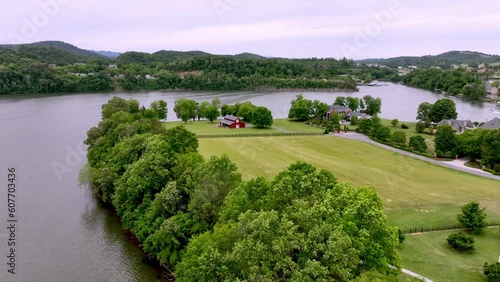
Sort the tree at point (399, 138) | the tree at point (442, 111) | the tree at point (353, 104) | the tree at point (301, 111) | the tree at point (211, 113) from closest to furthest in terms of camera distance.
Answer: the tree at point (399, 138) → the tree at point (442, 111) → the tree at point (211, 113) → the tree at point (301, 111) → the tree at point (353, 104)

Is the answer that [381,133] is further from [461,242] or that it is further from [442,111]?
[461,242]

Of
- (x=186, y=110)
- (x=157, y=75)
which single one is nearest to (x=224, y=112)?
(x=186, y=110)

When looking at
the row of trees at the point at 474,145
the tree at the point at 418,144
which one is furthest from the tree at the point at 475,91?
the tree at the point at 418,144

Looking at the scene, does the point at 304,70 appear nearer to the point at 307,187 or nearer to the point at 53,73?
the point at 53,73

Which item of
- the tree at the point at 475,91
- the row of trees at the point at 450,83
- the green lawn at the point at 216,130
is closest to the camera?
the green lawn at the point at 216,130

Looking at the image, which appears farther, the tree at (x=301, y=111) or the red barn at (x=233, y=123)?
the tree at (x=301, y=111)

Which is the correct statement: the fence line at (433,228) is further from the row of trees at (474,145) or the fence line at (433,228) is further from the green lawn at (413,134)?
the green lawn at (413,134)
